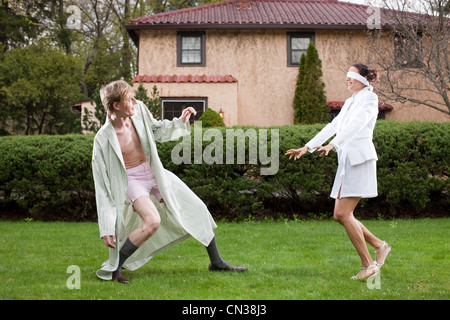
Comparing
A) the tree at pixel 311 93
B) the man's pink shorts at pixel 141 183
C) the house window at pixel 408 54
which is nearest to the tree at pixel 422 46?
the house window at pixel 408 54

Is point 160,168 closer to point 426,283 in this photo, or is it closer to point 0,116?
point 426,283

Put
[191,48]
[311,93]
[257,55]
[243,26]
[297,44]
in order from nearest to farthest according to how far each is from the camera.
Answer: [311,93], [243,26], [257,55], [191,48], [297,44]

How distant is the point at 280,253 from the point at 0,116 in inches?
847

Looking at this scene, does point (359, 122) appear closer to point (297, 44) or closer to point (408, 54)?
point (408, 54)

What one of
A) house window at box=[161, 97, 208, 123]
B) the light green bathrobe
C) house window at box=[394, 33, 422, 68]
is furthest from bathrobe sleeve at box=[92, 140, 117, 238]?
house window at box=[161, 97, 208, 123]

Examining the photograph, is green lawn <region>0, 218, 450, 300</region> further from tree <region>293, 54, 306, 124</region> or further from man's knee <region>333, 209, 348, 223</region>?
tree <region>293, 54, 306, 124</region>

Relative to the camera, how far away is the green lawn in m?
4.85

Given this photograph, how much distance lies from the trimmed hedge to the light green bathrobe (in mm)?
4540

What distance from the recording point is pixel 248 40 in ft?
64.6

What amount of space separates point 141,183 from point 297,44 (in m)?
15.8

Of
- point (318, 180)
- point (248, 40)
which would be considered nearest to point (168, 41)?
point (248, 40)

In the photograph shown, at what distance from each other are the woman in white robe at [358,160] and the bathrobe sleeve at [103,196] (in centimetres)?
204

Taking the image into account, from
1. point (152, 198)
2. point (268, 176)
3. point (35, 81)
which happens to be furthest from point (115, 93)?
point (35, 81)

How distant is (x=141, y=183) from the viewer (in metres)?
5.46
